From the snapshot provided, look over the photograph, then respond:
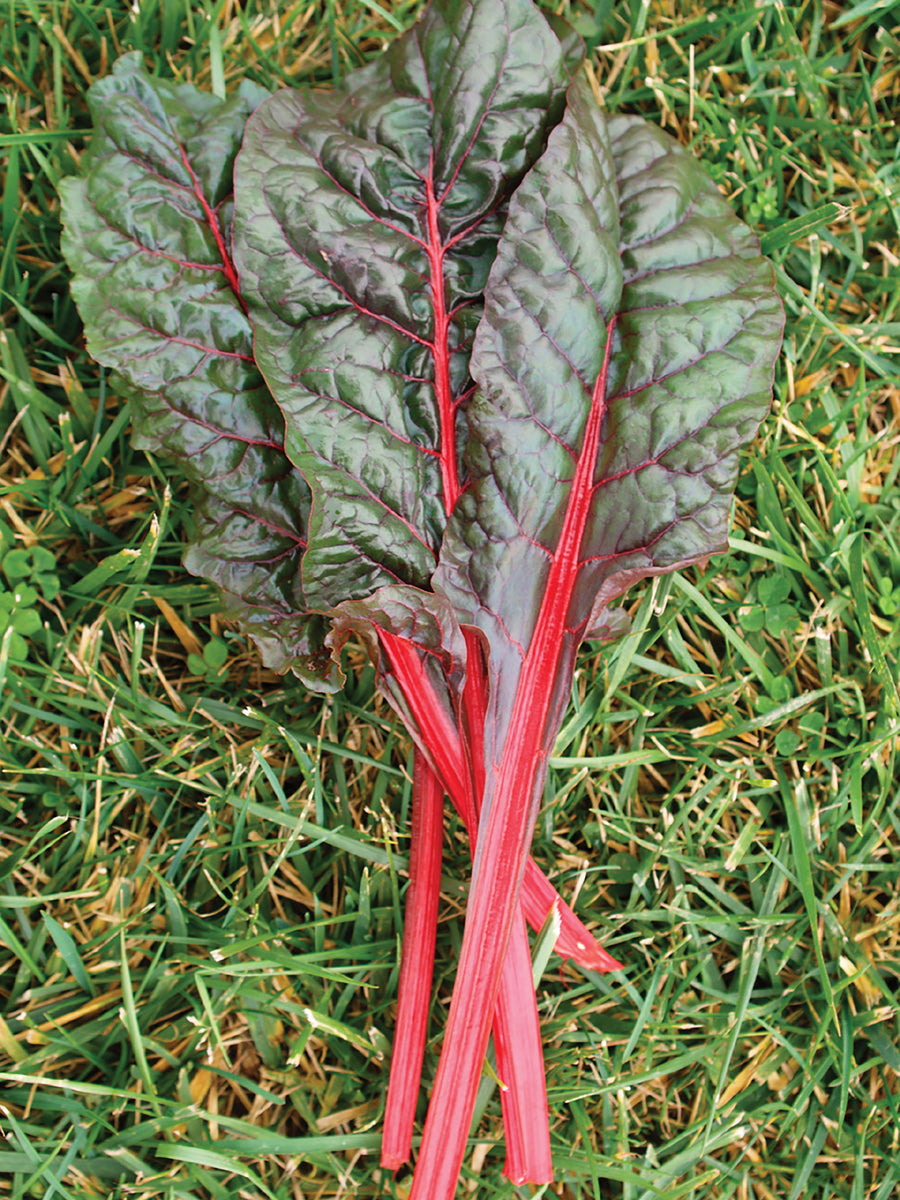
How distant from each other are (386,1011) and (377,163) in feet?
6.65

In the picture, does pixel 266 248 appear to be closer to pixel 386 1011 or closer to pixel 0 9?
pixel 0 9

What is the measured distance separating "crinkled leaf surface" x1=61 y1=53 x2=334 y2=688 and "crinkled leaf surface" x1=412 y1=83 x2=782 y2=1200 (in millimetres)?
450

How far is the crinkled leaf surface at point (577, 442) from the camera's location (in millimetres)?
1911

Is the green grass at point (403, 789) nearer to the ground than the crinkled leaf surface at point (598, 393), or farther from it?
nearer to the ground

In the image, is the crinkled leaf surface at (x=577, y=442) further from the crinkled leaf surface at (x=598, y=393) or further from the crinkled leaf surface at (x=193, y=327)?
the crinkled leaf surface at (x=193, y=327)

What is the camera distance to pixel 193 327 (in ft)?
6.82

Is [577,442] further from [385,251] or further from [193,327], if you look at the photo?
[193,327]

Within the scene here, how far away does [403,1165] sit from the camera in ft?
7.47

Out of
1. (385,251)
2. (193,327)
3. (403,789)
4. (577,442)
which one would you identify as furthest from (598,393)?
(403,789)

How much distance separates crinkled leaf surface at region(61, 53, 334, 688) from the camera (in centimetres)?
206

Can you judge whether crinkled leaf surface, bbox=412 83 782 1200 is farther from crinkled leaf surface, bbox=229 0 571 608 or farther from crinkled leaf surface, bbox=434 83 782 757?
crinkled leaf surface, bbox=229 0 571 608

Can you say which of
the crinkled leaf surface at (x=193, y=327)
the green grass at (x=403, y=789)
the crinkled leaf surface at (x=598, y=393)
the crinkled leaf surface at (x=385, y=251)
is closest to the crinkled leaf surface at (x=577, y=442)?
the crinkled leaf surface at (x=598, y=393)

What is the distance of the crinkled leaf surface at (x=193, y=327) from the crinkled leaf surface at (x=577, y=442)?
0.45 m

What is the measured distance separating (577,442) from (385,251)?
59 cm
